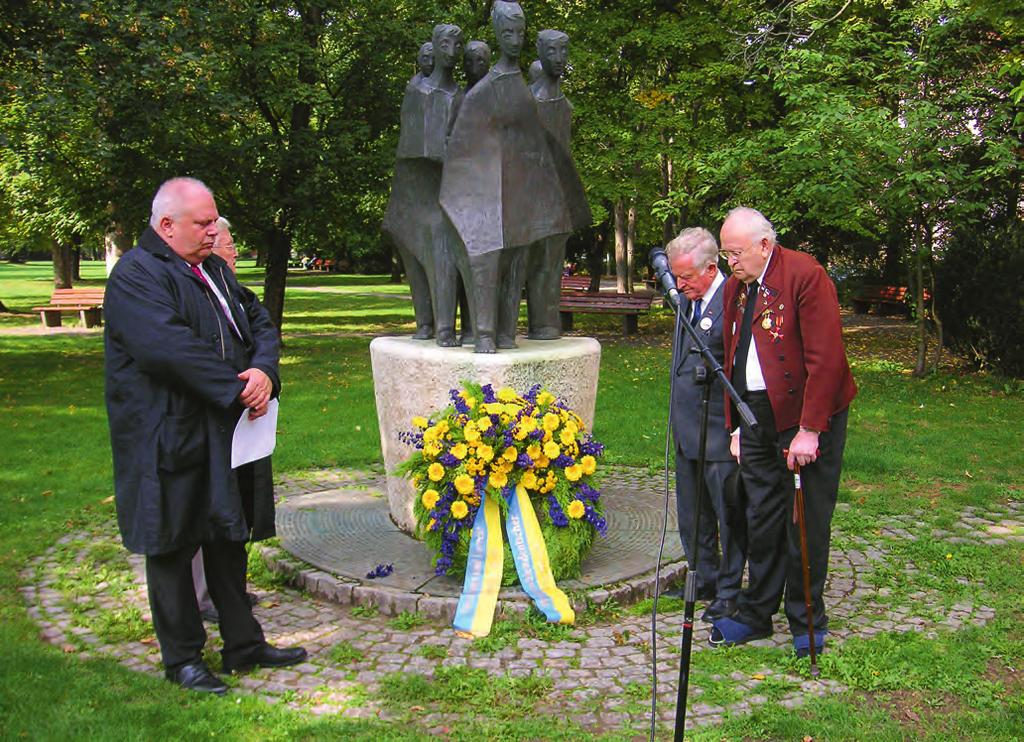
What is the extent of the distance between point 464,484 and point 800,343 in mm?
1900

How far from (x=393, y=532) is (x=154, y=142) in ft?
35.2

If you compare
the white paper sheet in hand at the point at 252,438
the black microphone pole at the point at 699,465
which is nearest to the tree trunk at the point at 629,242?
the white paper sheet in hand at the point at 252,438

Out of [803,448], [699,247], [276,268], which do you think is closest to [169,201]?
[699,247]

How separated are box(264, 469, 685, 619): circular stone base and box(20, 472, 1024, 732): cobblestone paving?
12 cm

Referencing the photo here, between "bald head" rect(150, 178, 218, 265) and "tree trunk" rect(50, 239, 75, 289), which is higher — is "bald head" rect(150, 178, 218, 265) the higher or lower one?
the lower one

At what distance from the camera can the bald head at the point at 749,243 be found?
4098 mm

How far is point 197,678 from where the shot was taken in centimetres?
391

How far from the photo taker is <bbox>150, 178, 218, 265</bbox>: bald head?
3.83 metres

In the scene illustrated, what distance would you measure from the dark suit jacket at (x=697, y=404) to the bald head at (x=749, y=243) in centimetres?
51

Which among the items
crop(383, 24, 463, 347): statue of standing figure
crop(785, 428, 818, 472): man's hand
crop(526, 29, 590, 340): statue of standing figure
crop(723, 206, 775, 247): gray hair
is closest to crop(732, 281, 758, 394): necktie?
crop(723, 206, 775, 247): gray hair

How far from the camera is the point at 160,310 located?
3.71 meters

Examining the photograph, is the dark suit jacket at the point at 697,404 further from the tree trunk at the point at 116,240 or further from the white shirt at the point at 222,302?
the tree trunk at the point at 116,240

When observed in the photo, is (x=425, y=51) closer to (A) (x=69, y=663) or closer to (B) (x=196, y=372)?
(B) (x=196, y=372)

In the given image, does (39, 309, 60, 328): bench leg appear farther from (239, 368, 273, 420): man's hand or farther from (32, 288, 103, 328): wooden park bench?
(239, 368, 273, 420): man's hand
